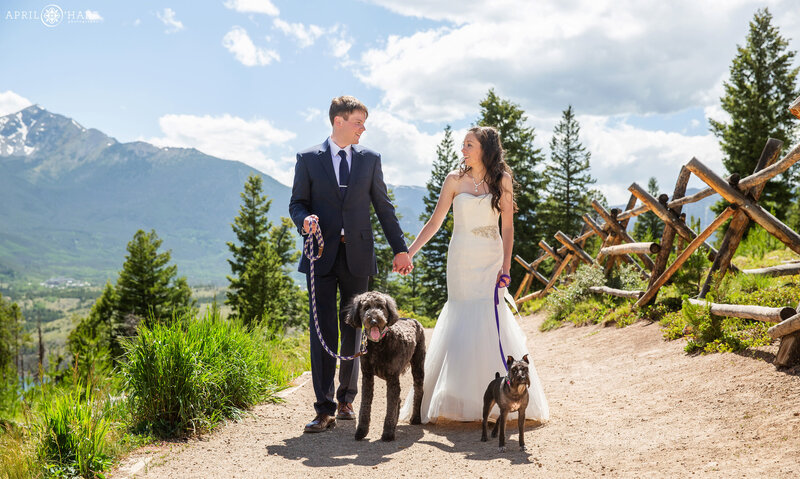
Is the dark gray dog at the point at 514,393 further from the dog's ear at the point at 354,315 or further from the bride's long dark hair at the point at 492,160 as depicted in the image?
the bride's long dark hair at the point at 492,160

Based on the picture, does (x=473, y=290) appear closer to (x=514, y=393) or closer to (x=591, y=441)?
(x=514, y=393)

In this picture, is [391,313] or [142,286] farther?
[142,286]

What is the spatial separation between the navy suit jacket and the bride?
0.51 metres

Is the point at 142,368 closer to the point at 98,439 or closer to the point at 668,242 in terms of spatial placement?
the point at 98,439

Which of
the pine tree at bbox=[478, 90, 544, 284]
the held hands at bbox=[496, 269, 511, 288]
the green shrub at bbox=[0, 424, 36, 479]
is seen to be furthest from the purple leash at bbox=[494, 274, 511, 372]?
the pine tree at bbox=[478, 90, 544, 284]

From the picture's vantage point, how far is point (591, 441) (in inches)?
176

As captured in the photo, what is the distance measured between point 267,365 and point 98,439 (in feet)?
8.72

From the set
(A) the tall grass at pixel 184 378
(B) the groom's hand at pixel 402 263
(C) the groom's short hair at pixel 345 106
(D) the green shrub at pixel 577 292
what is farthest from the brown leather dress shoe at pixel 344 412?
(D) the green shrub at pixel 577 292

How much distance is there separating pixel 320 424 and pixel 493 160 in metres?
2.94

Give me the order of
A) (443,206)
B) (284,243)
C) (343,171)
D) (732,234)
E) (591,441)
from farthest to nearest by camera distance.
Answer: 1. (284,243)
2. (732,234)
3. (443,206)
4. (343,171)
5. (591,441)

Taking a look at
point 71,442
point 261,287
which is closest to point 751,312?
point 71,442

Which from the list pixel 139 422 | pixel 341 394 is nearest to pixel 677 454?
pixel 341 394

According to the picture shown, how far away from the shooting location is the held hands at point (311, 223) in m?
4.79

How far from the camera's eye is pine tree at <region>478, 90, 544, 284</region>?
34.1 m
